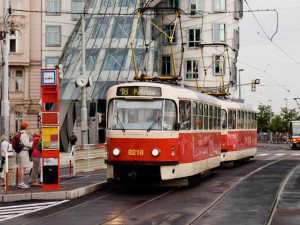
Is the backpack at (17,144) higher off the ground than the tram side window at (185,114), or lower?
lower

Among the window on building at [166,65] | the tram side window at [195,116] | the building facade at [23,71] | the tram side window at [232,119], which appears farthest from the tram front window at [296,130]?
the tram side window at [195,116]

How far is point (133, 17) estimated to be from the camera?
5884 cm

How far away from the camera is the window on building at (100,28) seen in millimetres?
58469

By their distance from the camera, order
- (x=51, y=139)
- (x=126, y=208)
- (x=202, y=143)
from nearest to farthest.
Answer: (x=126, y=208), (x=51, y=139), (x=202, y=143)

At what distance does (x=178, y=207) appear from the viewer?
16.7 meters

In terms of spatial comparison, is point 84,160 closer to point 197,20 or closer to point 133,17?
point 133,17

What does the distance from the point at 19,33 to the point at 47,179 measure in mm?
46854

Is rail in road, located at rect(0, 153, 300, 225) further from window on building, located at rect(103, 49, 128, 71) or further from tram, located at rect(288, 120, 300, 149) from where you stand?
tram, located at rect(288, 120, 300, 149)

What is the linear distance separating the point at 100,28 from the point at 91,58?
2958 millimetres

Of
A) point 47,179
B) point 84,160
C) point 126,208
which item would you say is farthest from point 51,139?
point 84,160

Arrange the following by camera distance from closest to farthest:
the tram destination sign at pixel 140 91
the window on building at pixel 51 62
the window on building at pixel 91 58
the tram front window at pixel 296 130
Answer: the tram destination sign at pixel 140 91 → the window on building at pixel 91 58 → the window on building at pixel 51 62 → the tram front window at pixel 296 130

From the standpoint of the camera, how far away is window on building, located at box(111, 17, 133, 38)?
5803 centimetres

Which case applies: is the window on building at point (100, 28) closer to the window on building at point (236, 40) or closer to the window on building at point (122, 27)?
the window on building at point (122, 27)

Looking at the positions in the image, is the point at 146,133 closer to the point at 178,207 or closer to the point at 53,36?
the point at 178,207
